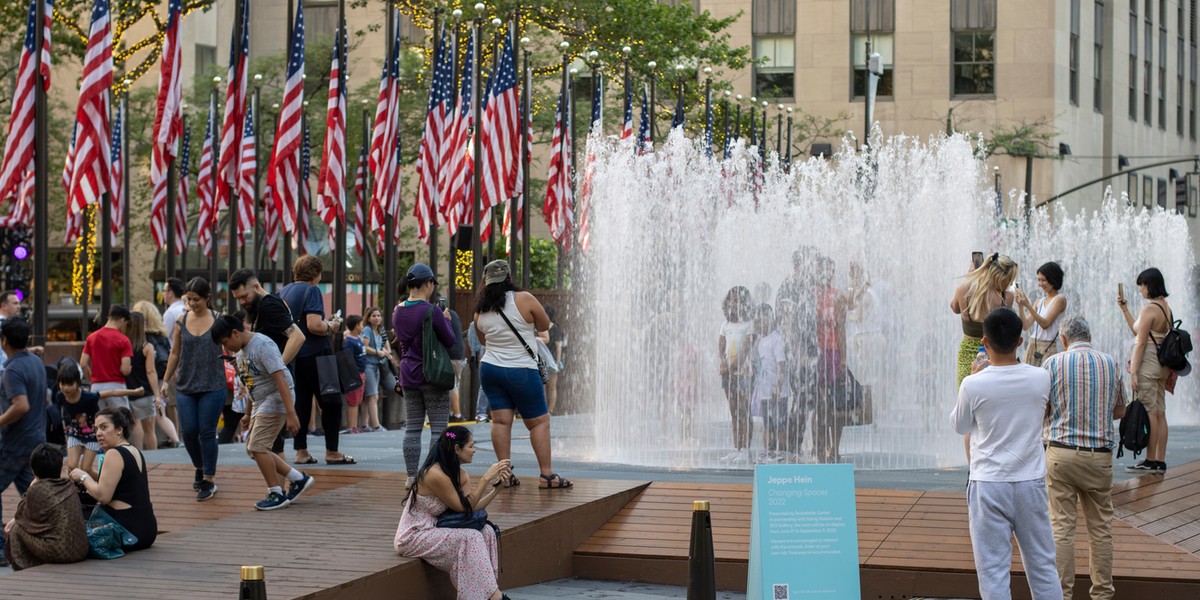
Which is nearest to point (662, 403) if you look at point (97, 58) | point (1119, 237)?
point (97, 58)

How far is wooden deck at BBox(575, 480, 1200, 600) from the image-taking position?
996 cm

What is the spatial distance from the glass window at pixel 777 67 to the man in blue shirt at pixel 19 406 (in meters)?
50.3

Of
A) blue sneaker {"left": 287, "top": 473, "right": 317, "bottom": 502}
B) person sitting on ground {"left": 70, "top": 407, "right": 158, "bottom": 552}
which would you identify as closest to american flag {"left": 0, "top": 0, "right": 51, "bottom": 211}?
blue sneaker {"left": 287, "top": 473, "right": 317, "bottom": 502}

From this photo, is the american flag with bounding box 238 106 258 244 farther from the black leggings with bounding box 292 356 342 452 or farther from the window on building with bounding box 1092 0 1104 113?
the window on building with bounding box 1092 0 1104 113

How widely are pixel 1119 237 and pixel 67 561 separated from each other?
89.7ft

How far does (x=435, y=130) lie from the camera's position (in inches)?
990

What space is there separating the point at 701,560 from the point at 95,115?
1200cm

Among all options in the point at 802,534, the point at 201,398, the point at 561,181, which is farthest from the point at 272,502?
the point at 561,181

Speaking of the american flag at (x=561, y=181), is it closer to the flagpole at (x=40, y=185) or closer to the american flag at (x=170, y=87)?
the american flag at (x=170, y=87)

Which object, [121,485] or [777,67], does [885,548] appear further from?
[777,67]

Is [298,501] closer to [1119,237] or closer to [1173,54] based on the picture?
[1119,237]

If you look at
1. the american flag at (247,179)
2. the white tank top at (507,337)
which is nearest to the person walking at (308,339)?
the white tank top at (507,337)

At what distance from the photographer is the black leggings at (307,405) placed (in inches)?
512

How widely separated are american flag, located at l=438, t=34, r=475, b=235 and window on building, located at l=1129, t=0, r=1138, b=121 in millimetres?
47064
